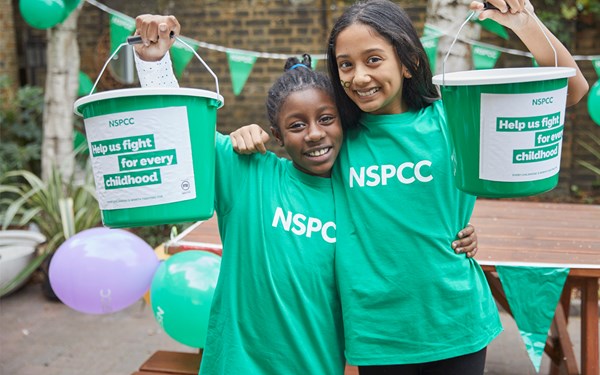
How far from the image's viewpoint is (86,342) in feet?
12.9

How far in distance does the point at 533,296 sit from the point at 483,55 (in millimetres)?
2573

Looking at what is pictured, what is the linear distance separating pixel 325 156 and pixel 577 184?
199 inches

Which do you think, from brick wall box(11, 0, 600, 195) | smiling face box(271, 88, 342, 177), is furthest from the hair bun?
brick wall box(11, 0, 600, 195)

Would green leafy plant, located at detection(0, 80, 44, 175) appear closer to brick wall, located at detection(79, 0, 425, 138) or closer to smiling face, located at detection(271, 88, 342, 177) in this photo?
brick wall, located at detection(79, 0, 425, 138)

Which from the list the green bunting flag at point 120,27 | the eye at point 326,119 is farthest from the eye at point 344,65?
the green bunting flag at point 120,27

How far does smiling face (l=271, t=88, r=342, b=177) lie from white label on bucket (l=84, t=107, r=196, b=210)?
0.94 ft

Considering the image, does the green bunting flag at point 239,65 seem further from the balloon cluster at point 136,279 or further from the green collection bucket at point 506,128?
the green collection bucket at point 506,128

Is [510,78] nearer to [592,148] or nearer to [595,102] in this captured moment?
[595,102]

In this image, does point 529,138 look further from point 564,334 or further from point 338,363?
point 564,334

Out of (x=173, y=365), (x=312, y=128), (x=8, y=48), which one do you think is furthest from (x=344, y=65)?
(x=8, y=48)

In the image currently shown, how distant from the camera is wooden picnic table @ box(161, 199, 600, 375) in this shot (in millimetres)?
2520

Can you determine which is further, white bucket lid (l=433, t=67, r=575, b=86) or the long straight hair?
the long straight hair

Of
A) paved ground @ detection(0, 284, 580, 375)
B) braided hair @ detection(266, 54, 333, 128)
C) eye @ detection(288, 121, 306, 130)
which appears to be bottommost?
paved ground @ detection(0, 284, 580, 375)

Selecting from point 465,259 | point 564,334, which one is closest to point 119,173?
point 465,259
